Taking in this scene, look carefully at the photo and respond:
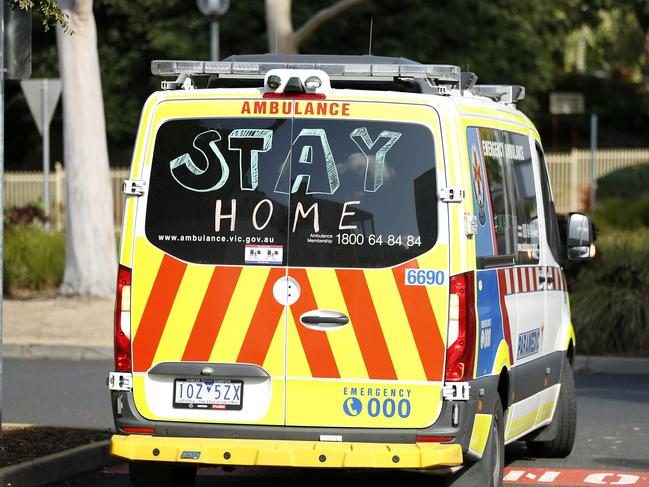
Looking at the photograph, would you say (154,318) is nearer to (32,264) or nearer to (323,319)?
(323,319)

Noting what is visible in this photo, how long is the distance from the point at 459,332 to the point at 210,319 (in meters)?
1.23

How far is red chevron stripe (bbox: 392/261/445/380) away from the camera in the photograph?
7191mm

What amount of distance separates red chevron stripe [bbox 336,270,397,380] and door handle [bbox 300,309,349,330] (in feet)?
0.17

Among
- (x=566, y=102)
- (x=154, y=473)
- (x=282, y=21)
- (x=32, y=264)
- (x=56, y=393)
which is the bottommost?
(x=56, y=393)

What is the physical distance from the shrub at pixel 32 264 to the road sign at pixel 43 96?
6.28 feet

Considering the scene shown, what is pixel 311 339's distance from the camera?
729 centimetres

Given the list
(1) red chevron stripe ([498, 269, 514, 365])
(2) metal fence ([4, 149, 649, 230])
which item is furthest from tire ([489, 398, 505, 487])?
(2) metal fence ([4, 149, 649, 230])

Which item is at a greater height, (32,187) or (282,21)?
(282,21)

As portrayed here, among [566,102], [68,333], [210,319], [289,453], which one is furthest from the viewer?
[566,102]

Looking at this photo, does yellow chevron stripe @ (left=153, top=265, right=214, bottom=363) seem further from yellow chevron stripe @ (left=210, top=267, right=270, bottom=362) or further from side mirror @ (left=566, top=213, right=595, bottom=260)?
→ side mirror @ (left=566, top=213, right=595, bottom=260)

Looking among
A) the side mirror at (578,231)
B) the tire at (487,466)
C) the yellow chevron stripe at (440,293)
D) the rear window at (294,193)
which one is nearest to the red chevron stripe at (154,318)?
the rear window at (294,193)

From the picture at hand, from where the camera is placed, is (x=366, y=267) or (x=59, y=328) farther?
(x=59, y=328)

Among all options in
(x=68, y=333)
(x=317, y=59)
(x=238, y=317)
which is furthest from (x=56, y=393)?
(x=238, y=317)

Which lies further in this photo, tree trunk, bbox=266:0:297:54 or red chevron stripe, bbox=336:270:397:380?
tree trunk, bbox=266:0:297:54
